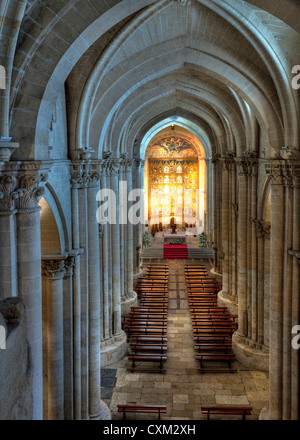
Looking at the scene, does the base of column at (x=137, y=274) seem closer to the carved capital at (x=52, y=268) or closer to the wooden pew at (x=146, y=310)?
the wooden pew at (x=146, y=310)

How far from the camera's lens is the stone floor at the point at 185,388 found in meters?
13.8

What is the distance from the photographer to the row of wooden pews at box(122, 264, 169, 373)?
16.6 meters

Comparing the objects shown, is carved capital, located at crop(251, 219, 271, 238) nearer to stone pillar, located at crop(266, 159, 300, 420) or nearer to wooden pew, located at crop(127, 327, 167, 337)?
stone pillar, located at crop(266, 159, 300, 420)

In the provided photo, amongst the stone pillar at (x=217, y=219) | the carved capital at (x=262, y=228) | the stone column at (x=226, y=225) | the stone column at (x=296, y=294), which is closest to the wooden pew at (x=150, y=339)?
the stone column at (x=226, y=225)

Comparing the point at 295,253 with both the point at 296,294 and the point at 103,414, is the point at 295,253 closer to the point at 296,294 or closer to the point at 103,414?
the point at 296,294

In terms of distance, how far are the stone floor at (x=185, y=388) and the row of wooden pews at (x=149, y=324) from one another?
0.49 meters

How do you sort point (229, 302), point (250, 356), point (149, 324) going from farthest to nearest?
point (229, 302) → point (149, 324) → point (250, 356)

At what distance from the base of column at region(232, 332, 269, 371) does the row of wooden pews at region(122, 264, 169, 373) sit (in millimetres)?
2706

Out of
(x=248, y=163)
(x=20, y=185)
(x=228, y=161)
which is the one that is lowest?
(x=20, y=185)

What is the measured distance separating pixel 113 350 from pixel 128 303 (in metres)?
4.67

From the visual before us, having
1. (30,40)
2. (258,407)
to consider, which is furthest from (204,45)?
(258,407)

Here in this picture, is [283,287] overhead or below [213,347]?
overhead

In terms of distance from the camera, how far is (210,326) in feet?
63.2

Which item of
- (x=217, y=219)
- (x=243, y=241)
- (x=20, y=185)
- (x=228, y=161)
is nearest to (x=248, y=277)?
(x=243, y=241)
